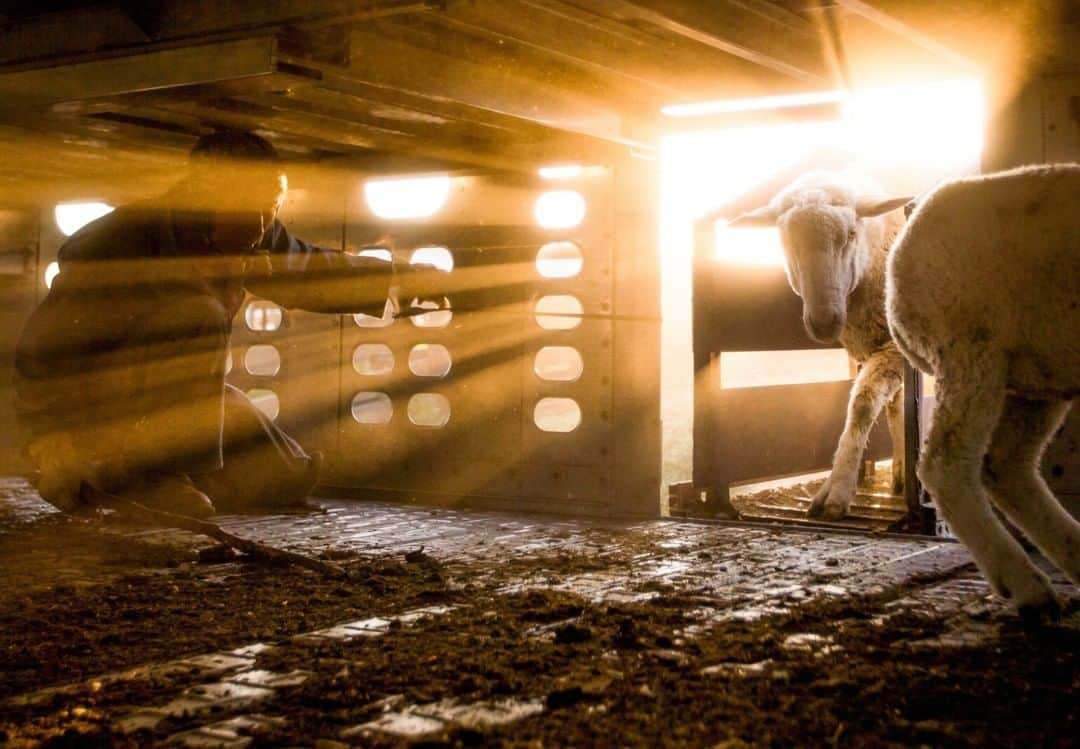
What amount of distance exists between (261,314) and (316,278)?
8.53 ft

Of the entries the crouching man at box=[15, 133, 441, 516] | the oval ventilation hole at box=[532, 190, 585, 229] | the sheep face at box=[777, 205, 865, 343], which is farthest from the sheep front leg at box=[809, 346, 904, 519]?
the crouching man at box=[15, 133, 441, 516]

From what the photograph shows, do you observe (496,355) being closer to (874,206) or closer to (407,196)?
(407,196)

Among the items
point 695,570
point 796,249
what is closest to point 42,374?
point 695,570

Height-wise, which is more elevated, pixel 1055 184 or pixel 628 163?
pixel 628 163

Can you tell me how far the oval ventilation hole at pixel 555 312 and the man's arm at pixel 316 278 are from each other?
40.7 inches

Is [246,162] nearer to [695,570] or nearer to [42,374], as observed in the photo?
[42,374]

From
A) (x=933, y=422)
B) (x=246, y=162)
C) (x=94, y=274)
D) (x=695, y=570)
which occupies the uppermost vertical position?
(x=246, y=162)

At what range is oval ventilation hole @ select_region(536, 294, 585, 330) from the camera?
265 inches

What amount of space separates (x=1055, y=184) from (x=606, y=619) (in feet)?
7.34

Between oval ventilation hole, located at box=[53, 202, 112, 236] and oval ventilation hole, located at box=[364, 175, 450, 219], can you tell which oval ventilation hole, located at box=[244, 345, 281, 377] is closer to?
oval ventilation hole, located at box=[53, 202, 112, 236]

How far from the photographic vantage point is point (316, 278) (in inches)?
256

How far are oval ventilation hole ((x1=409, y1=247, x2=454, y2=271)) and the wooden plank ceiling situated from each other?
0.64 metres

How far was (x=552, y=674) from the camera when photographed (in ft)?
9.67

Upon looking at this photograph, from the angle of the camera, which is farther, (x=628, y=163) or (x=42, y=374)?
(x=628, y=163)
